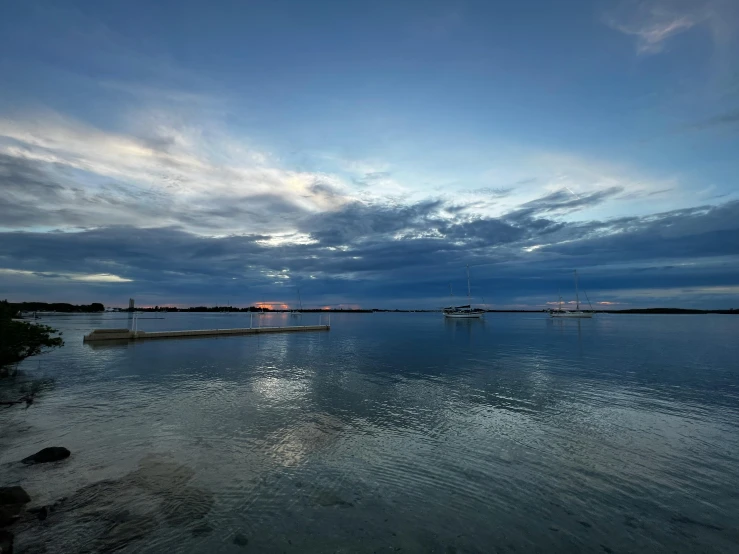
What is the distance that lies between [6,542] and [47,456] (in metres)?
6.57

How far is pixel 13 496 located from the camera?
11.6 m

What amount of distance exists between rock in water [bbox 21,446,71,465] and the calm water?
0.42m

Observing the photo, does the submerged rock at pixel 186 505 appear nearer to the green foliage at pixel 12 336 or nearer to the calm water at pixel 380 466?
the calm water at pixel 380 466

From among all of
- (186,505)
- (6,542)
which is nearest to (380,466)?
(186,505)

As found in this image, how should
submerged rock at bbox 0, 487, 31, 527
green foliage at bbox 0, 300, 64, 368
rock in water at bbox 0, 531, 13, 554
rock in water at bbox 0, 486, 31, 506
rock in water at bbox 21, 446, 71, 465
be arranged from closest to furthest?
rock in water at bbox 0, 531, 13, 554 → submerged rock at bbox 0, 487, 31, 527 → rock in water at bbox 0, 486, 31, 506 → rock in water at bbox 21, 446, 71, 465 → green foliage at bbox 0, 300, 64, 368

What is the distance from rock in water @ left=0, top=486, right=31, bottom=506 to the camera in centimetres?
1138

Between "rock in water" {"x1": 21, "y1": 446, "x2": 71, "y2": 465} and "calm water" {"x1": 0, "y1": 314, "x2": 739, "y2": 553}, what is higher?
"rock in water" {"x1": 21, "y1": 446, "x2": 71, "y2": 465}

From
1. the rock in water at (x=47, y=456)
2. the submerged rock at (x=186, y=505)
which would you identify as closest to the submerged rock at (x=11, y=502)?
the rock in water at (x=47, y=456)

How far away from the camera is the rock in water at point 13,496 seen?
37.3 feet

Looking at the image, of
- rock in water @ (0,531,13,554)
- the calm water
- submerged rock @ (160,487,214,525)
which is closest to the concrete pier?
the calm water

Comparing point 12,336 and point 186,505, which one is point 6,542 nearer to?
point 186,505

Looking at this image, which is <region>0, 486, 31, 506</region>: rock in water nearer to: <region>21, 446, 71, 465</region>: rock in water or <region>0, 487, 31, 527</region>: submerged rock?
<region>0, 487, 31, 527</region>: submerged rock

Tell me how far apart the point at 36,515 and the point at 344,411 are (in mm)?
15398

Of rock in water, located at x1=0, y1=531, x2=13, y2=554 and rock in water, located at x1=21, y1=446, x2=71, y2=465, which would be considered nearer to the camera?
rock in water, located at x1=0, y1=531, x2=13, y2=554
